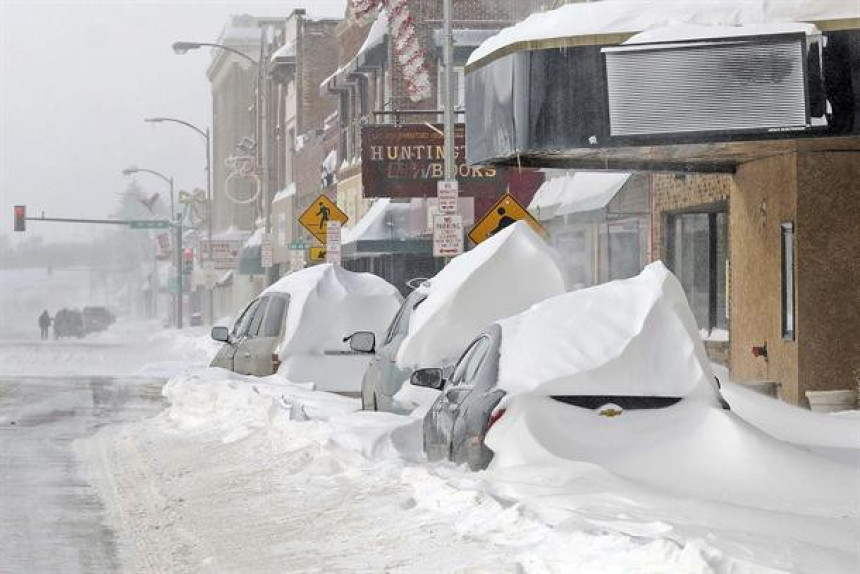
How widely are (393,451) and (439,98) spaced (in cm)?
3233

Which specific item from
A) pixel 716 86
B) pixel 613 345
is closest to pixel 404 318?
pixel 716 86

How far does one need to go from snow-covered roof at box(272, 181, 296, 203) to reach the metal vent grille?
4907 cm

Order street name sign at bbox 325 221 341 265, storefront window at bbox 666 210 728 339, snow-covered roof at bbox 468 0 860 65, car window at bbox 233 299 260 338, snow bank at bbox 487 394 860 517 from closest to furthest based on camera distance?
snow bank at bbox 487 394 860 517 → snow-covered roof at bbox 468 0 860 65 → car window at bbox 233 299 260 338 → storefront window at bbox 666 210 728 339 → street name sign at bbox 325 221 341 265

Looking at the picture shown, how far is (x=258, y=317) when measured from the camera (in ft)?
80.7

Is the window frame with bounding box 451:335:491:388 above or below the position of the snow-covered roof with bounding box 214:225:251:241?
below

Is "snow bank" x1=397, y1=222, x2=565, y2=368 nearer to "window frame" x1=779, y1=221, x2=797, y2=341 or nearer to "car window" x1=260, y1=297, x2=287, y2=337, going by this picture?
"window frame" x1=779, y1=221, x2=797, y2=341

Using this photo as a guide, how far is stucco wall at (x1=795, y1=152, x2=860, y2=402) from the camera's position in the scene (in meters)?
21.6

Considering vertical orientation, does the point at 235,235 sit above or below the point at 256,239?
above

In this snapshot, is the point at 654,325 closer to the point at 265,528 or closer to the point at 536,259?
the point at 265,528

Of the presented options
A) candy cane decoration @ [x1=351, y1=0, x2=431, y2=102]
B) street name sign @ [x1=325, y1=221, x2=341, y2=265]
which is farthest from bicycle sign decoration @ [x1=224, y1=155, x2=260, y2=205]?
street name sign @ [x1=325, y1=221, x2=341, y2=265]

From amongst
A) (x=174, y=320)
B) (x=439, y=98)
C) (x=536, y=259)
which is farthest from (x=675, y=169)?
(x=174, y=320)

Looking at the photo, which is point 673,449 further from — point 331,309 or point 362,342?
point 331,309

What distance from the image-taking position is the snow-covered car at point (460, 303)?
57.5ft

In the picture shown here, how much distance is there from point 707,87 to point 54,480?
850 centimetres
